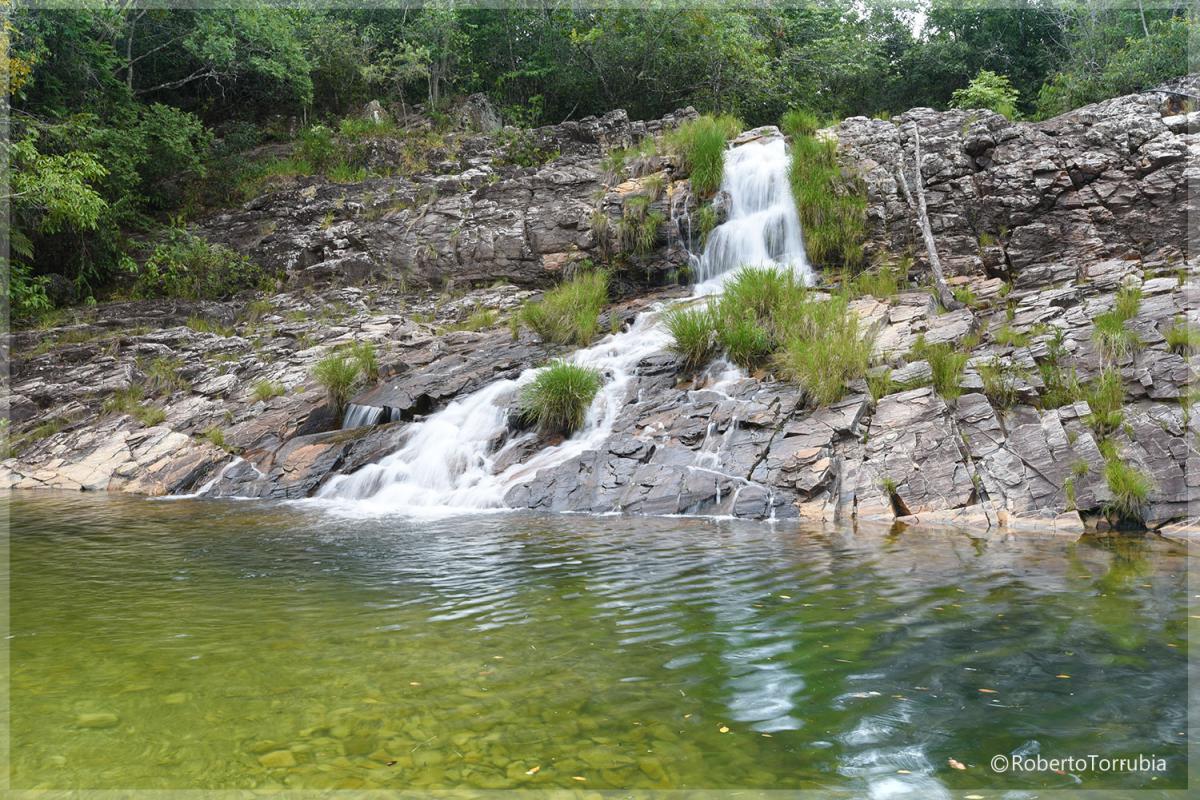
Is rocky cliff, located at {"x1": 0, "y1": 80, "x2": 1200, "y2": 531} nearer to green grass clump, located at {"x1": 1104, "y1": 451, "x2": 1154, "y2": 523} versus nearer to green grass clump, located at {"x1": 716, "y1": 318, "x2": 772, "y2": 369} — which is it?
green grass clump, located at {"x1": 1104, "y1": 451, "x2": 1154, "y2": 523}

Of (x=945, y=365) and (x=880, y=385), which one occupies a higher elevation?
(x=945, y=365)

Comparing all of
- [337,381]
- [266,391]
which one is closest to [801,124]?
[337,381]

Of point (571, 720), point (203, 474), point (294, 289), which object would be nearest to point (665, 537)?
point (571, 720)

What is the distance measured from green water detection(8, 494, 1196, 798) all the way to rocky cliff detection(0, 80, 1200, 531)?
2.07m

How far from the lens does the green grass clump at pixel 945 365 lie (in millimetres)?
8523

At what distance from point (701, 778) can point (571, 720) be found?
22.8 inches

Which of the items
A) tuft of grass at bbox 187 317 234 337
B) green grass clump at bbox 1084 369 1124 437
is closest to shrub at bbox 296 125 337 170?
tuft of grass at bbox 187 317 234 337

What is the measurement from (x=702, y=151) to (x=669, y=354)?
6759mm

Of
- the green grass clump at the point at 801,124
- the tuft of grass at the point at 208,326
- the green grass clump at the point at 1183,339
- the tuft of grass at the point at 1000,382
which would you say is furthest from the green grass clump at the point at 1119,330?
the tuft of grass at the point at 208,326

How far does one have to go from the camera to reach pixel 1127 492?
21.3 feet

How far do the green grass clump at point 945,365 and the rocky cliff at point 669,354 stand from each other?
146 millimetres

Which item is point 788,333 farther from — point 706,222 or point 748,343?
point 706,222

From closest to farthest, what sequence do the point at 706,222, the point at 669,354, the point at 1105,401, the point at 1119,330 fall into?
the point at 1105,401, the point at 1119,330, the point at 669,354, the point at 706,222

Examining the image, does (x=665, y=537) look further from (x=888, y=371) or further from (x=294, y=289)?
(x=294, y=289)
